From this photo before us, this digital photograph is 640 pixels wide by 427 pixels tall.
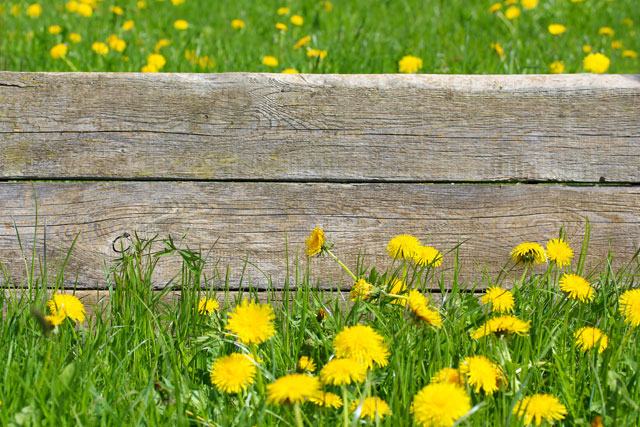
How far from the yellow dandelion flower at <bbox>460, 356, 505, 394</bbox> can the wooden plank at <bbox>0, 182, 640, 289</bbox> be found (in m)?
0.71

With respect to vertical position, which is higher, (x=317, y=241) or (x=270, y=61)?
(x=270, y=61)

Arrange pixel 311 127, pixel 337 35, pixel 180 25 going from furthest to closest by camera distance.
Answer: pixel 180 25
pixel 337 35
pixel 311 127

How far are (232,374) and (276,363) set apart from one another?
30 cm

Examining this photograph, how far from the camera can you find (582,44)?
3.25 meters

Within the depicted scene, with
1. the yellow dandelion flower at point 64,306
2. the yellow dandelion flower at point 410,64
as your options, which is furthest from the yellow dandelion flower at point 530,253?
the yellow dandelion flower at point 410,64

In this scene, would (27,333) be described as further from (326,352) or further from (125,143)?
(326,352)

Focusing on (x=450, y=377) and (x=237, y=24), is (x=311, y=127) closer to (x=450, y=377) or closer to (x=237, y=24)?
(x=450, y=377)

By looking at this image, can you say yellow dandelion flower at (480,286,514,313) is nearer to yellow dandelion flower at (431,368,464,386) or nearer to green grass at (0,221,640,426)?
green grass at (0,221,640,426)

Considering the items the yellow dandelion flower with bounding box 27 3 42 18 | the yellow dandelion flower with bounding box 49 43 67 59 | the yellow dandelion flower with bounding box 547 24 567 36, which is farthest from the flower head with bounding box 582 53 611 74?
the yellow dandelion flower with bounding box 27 3 42 18

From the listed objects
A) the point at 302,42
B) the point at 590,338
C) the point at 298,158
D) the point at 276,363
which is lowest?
the point at 276,363

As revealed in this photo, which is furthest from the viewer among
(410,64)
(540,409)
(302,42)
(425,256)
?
(302,42)

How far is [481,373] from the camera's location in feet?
3.87

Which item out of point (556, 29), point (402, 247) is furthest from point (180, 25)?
point (402, 247)

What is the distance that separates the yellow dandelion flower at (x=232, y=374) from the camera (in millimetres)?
1170
